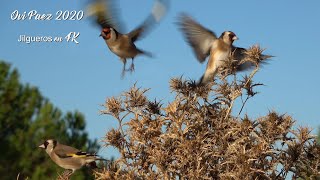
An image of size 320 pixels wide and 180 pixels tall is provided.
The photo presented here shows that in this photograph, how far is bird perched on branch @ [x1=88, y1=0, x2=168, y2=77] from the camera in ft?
26.0

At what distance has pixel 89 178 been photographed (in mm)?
25688

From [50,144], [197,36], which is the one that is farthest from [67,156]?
[197,36]

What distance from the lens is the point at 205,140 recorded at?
5.68 metres

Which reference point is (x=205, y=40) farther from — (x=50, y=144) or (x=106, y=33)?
(x=50, y=144)

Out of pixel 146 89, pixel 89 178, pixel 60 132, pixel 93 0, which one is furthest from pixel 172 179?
pixel 60 132

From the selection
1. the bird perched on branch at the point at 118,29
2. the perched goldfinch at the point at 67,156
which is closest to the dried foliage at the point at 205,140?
the bird perched on branch at the point at 118,29

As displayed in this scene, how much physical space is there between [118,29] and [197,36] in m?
1.13

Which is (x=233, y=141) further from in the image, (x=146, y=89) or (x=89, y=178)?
(x=89, y=178)

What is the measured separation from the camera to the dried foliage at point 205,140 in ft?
18.0

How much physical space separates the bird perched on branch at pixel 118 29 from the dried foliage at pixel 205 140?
1.84 metres

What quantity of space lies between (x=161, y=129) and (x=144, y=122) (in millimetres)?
182

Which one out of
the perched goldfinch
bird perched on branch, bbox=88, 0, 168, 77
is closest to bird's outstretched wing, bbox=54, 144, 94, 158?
the perched goldfinch

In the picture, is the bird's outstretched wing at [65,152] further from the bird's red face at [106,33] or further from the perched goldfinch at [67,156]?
the bird's red face at [106,33]

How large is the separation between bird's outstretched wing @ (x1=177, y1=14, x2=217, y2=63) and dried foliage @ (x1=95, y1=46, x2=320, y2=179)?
223 cm
